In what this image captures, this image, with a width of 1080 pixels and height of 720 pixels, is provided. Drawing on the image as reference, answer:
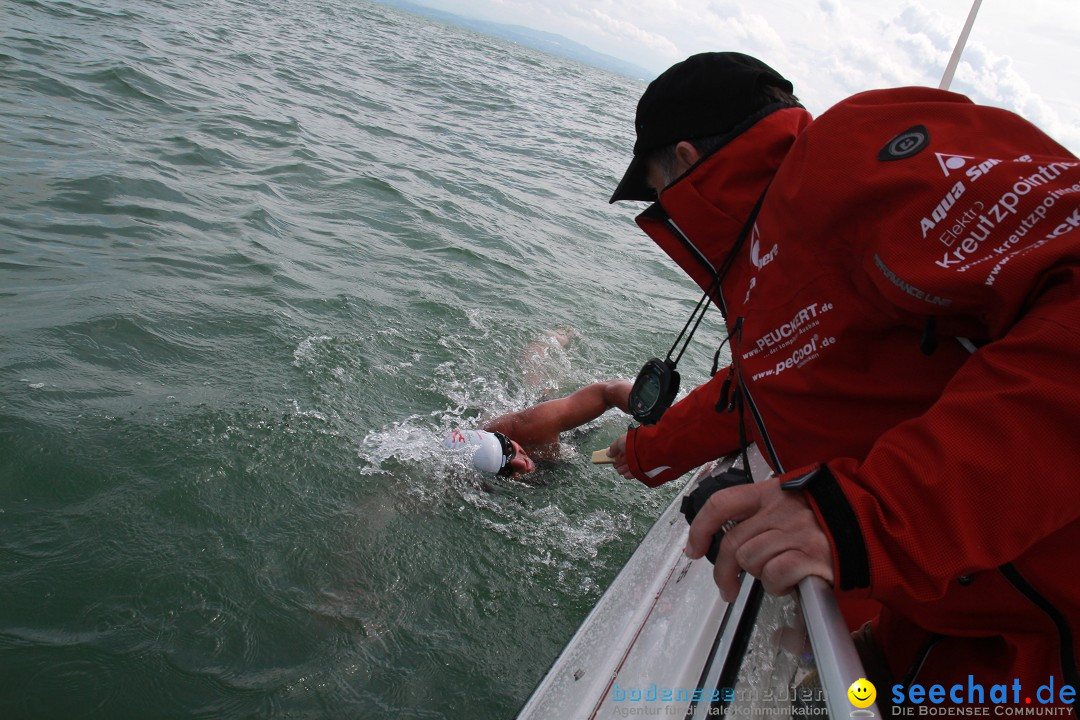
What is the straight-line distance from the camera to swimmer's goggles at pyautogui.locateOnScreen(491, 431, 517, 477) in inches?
154

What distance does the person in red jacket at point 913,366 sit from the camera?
40.1 inches

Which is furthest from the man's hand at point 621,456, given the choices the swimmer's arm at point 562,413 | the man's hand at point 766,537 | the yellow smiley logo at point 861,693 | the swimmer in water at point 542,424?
the yellow smiley logo at point 861,693

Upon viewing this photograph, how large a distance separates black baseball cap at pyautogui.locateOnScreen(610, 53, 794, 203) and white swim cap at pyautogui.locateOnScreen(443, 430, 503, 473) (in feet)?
7.38

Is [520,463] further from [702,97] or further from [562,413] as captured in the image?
[702,97]

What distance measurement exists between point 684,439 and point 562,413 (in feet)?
4.46

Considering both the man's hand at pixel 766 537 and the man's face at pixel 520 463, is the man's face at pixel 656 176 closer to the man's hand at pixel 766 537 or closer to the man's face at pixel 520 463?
the man's hand at pixel 766 537

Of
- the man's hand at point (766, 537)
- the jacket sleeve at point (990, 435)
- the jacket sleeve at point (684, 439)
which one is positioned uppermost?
the jacket sleeve at point (990, 435)

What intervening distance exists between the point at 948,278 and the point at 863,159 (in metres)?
0.32

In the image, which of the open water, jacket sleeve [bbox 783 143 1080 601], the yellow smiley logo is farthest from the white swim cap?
the yellow smiley logo

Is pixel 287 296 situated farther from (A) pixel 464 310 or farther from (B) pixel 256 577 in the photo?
(B) pixel 256 577

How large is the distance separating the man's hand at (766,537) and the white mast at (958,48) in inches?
123

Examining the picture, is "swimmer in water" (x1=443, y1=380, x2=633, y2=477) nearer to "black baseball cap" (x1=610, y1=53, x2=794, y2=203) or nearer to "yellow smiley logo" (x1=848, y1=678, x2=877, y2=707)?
"black baseball cap" (x1=610, y1=53, x2=794, y2=203)

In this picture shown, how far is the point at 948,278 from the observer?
114 cm

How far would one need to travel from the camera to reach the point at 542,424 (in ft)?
13.8
